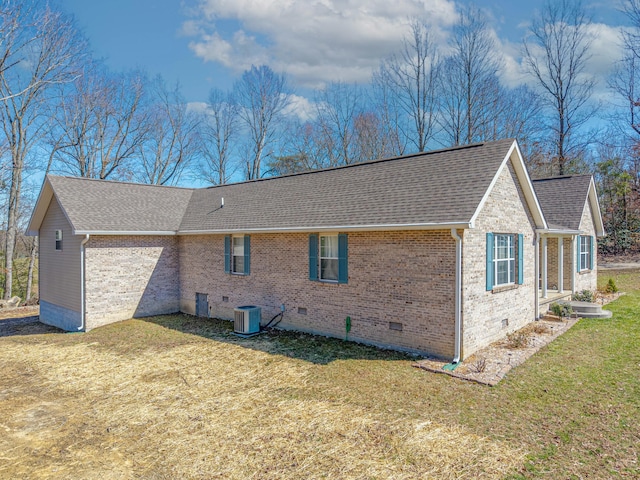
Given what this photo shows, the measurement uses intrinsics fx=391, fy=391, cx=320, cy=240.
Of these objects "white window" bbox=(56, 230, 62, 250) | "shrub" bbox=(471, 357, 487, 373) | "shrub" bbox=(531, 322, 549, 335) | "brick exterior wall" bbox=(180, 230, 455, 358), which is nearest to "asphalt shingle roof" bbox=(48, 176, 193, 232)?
"white window" bbox=(56, 230, 62, 250)

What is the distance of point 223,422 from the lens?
246 inches

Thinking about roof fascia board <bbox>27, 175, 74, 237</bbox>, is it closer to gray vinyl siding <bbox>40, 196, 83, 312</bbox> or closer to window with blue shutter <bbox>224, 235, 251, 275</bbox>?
gray vinyl siding <bbox>40, 196, 83, 312</bbox>

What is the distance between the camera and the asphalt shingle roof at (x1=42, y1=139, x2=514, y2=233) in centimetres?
961

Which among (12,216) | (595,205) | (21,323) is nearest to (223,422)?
(21,323)

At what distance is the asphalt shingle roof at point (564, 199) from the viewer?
660 inches

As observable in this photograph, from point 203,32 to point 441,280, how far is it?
15.5 metres

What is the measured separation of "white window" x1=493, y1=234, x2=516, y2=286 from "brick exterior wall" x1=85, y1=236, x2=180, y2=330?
1210 centimetres

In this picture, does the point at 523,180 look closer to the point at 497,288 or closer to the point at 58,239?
the point at 497,288

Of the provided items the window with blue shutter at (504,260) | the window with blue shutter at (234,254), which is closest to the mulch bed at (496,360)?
the window with blue shutter at (504,260)

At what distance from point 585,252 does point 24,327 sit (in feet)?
79.5

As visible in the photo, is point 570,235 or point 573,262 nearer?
point 570,235

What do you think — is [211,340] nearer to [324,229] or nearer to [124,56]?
[324,229]

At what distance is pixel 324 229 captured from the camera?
10.8 metres

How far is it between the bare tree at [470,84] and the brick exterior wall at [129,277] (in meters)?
22.9
